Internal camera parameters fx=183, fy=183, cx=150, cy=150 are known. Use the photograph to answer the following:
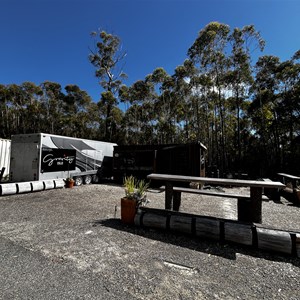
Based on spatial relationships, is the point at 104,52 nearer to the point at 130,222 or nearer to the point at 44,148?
the point at 44,148

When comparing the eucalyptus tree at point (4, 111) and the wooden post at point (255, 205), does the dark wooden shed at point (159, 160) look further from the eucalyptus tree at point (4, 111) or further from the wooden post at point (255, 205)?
the eucalyptus tree at point (4, 111)

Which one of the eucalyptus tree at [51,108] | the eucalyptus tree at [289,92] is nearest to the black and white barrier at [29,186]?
the eucalyptus tree at [289,92]

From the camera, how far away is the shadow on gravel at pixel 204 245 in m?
2.57

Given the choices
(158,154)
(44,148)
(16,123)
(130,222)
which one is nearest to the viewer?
(130,222)

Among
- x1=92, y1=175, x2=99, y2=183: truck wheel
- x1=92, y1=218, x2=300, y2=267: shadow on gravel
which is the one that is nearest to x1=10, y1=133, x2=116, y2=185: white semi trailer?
x1=92, y1=175, x2=99, y2=183: truck wheel

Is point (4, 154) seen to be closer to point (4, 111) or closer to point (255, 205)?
point (255, 205)

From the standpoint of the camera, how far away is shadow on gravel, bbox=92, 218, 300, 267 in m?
2.57

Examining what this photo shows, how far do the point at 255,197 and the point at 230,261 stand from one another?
143 centimetres

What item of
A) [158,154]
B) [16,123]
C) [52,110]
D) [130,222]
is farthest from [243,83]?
[16,123]

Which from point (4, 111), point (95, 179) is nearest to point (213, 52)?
point (95, 179)

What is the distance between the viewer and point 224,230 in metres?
2.94

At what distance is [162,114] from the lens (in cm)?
2000

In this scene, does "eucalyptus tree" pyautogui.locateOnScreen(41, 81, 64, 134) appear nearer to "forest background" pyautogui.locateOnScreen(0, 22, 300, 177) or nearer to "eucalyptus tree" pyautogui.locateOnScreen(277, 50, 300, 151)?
"forest background" pyautogui.locateOnScreen(0, 22, 300, 177)

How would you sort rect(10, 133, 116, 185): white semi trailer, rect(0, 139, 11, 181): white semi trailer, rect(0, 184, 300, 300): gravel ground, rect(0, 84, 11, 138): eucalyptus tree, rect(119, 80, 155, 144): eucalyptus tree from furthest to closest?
rect(0, 84, 11, 138): eucalyptus tree < rect(119, 80, 155, 144): eucalyptus tree < rect(0, 139, 11, 181): white semi trailer < rect(10, 133, 116, 185): white semi trailer < rect(0, 184, 300, 300): gravel ground
